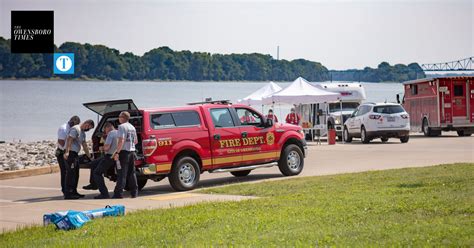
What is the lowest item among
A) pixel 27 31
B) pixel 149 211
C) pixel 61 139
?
pixel 149 211

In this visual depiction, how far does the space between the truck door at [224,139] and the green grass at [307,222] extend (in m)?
3.61

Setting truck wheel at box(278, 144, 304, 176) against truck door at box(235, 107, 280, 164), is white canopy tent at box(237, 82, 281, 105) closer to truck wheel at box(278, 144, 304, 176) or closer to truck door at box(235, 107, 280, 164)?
truck wheel at box(278, 144, 304, 176)

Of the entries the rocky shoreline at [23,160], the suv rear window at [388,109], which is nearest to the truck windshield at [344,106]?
the suv rear window at [388,109]

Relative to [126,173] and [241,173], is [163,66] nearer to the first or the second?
[241,173]

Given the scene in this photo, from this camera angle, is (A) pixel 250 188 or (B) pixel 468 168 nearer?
(A) pixel 250 188

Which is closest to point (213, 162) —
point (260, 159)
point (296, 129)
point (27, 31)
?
point (260, 159)

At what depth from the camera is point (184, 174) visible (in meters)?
19.5

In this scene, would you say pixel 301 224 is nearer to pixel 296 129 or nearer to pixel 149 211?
pixel 149 211

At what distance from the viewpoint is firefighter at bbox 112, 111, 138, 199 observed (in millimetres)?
18075

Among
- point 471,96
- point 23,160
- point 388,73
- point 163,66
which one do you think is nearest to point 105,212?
point 23,160

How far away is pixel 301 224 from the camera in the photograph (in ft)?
39.8

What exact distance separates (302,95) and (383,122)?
365 cm

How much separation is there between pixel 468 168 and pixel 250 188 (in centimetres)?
503

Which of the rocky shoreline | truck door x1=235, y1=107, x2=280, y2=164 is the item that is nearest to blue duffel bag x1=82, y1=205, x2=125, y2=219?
truck door x1=235, y1=107, x2=280, y2=164
